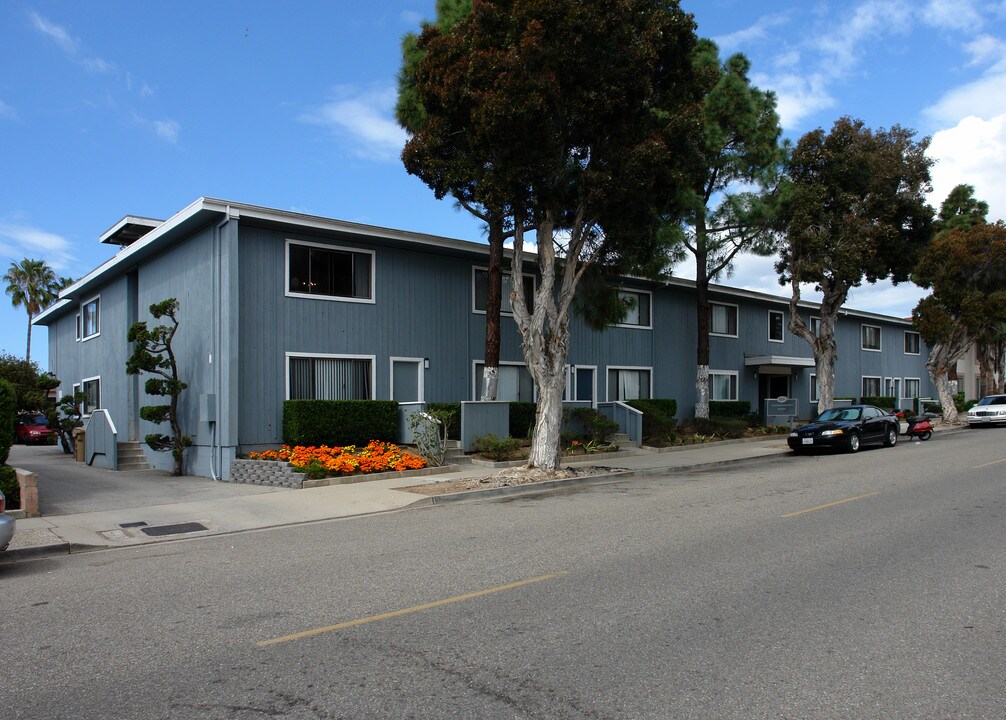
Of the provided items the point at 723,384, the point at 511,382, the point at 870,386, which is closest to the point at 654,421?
the point at 511,382

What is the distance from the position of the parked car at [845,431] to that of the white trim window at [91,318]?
2271 centimetres

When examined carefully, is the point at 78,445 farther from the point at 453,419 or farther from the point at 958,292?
the point at 958,292

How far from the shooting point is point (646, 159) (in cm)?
1499

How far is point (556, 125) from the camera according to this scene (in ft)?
49.4

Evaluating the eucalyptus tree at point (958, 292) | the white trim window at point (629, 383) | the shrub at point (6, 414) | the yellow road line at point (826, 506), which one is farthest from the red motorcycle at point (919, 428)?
the shrub at point (6, 414)

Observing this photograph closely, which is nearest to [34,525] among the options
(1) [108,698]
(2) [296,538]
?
(2) [296,538]

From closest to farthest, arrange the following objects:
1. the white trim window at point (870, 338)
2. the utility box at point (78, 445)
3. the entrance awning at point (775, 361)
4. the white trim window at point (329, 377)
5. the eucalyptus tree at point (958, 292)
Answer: the white trim window at point (329, 377), the utility box at point (78, 445), the eucalyptus tree at point (958, 292), the entrance awning at point (775, 361), the white trim window at point (870, 338)

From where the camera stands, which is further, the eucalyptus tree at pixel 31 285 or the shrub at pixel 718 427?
the eucalyptus tree at pixel 31 285

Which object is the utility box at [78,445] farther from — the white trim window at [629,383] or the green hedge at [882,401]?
the green hedge at [882,401]

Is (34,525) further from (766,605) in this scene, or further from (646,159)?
(646,159)

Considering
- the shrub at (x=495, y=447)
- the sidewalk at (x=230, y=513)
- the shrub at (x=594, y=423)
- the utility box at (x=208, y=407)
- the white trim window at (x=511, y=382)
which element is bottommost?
the sidewalk at (x=230, y=513)

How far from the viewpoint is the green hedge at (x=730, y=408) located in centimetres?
3038

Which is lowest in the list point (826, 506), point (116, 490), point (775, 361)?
point (116, 490)

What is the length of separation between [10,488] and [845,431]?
20.1 m
